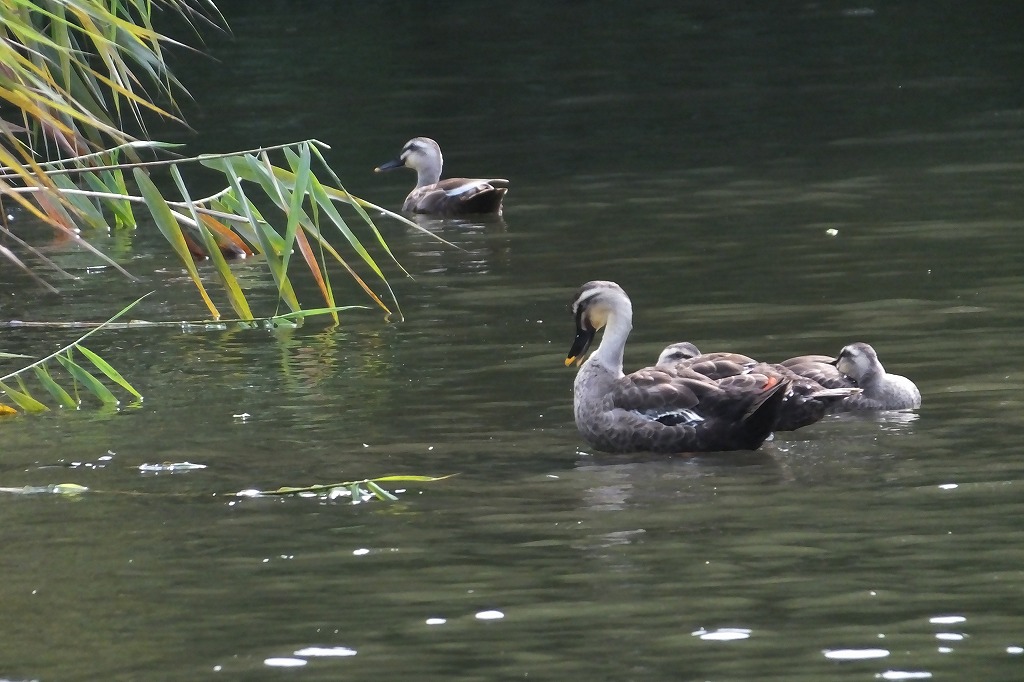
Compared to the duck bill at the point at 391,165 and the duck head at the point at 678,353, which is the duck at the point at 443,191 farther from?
the duck head at the point at 678,353

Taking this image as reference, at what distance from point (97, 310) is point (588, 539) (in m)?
6.77

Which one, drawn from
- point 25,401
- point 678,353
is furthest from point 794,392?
point 25,401

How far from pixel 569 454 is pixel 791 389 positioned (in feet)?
3.79

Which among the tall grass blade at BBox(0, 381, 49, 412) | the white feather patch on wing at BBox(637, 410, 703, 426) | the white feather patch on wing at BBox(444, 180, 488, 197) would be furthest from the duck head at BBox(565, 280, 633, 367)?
the white feather patch on wing at BBox(444, 180, 488, 197)

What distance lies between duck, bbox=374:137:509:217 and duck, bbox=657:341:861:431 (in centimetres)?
764

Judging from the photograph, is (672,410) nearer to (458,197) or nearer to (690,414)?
(690,414)

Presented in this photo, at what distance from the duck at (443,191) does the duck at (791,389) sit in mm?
7636

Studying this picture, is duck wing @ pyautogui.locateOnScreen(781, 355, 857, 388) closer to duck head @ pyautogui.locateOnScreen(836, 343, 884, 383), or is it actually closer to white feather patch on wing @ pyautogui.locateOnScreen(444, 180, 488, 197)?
duck head @ pyautogui.locateOnScreen(836, 343, 884, 383)

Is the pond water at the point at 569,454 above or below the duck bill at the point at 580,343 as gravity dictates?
below

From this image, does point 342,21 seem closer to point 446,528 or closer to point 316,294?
point 316,294

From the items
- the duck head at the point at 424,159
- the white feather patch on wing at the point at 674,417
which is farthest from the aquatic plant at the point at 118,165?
the duck head at the point at 424,159

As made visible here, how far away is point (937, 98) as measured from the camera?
22.5 metres

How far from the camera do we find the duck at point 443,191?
17.8m

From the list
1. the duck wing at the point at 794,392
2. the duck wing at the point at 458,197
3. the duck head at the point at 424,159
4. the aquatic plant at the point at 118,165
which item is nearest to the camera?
the aquatic plant at the point at 118,165
